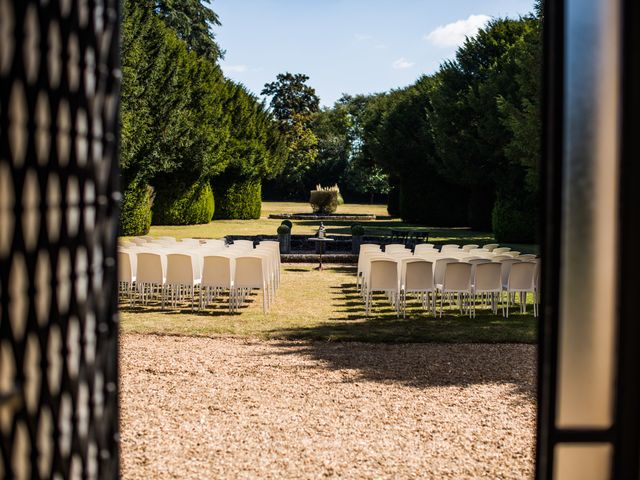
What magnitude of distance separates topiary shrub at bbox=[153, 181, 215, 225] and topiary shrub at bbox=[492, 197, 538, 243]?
1539 centimetres

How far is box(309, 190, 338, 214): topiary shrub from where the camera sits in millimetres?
44125

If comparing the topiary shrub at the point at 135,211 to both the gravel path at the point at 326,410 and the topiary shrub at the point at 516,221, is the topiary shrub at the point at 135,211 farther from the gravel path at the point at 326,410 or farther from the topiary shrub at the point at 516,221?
the gravel path at the point at 326,410

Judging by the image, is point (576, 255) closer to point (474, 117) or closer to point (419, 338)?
point (419, 338)

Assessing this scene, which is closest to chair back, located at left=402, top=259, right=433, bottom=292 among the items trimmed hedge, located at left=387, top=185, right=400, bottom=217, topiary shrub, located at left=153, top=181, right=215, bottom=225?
topiary shrub, located at left=153, top=181, right=215, bottom=225

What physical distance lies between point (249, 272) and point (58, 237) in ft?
28.8

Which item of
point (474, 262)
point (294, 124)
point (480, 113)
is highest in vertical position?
point (294, 124)

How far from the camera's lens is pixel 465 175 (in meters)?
32.1

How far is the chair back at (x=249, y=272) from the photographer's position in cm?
1034

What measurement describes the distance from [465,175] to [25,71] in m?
31.6

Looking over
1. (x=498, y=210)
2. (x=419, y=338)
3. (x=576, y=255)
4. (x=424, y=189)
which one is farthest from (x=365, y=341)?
(x=424, y=189)

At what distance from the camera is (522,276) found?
1060cm

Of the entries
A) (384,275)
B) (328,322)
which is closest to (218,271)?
(328,322)

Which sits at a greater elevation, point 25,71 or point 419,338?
point 25,71

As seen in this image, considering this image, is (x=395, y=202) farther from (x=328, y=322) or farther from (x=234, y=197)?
(x=328, y=322)
